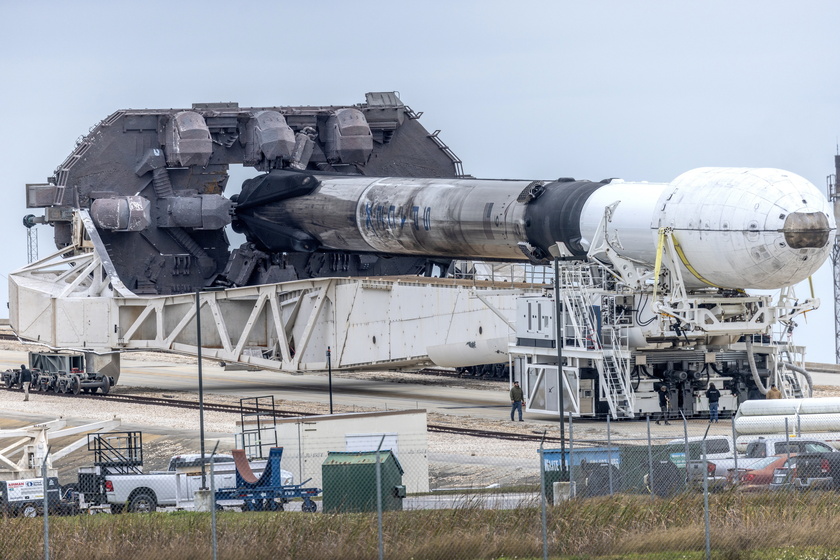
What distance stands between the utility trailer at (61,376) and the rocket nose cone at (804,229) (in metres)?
22.4

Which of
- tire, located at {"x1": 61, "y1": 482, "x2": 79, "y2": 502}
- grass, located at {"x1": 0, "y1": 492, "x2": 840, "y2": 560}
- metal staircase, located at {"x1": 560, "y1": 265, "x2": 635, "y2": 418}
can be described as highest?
metal staircase, located at {"x1": 560, "y1": 265, "x2": 635, "y2": 418}

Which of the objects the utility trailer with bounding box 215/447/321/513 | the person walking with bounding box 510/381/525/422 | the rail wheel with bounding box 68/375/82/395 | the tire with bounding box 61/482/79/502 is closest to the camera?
the utility trailer with bounding box 215/447/321/513

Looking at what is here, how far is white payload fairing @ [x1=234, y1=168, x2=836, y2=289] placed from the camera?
2969cm

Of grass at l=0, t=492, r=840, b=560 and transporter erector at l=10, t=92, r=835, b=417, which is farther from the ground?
transporter erector at l=10, t=92, r=835, b=417

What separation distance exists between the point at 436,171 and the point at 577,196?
1605 centimetres

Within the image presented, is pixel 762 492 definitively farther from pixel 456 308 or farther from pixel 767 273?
pixel 456 308

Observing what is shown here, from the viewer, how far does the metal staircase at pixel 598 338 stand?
108 ft

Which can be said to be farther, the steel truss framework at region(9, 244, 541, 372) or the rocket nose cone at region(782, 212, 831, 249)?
the steel truss framework at region(9, 244, 541, 372)

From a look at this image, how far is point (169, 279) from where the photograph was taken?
47219 millimetres

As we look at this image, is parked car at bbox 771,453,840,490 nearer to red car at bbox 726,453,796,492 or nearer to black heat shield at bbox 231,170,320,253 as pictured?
red car at bbox 726,453,796,492

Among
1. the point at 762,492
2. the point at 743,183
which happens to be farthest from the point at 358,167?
the point at 762,492

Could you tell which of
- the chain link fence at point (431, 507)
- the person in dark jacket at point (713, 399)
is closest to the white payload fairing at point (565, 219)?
the person in dark jacket at point (713, 399)

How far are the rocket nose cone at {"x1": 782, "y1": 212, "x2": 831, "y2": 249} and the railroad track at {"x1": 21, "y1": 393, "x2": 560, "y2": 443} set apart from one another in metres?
6.45

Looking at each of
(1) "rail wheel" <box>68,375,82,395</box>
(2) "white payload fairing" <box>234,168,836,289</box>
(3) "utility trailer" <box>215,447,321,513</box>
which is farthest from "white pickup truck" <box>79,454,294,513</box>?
(1) "rail wheel" <box>68,375,82,395</box>
